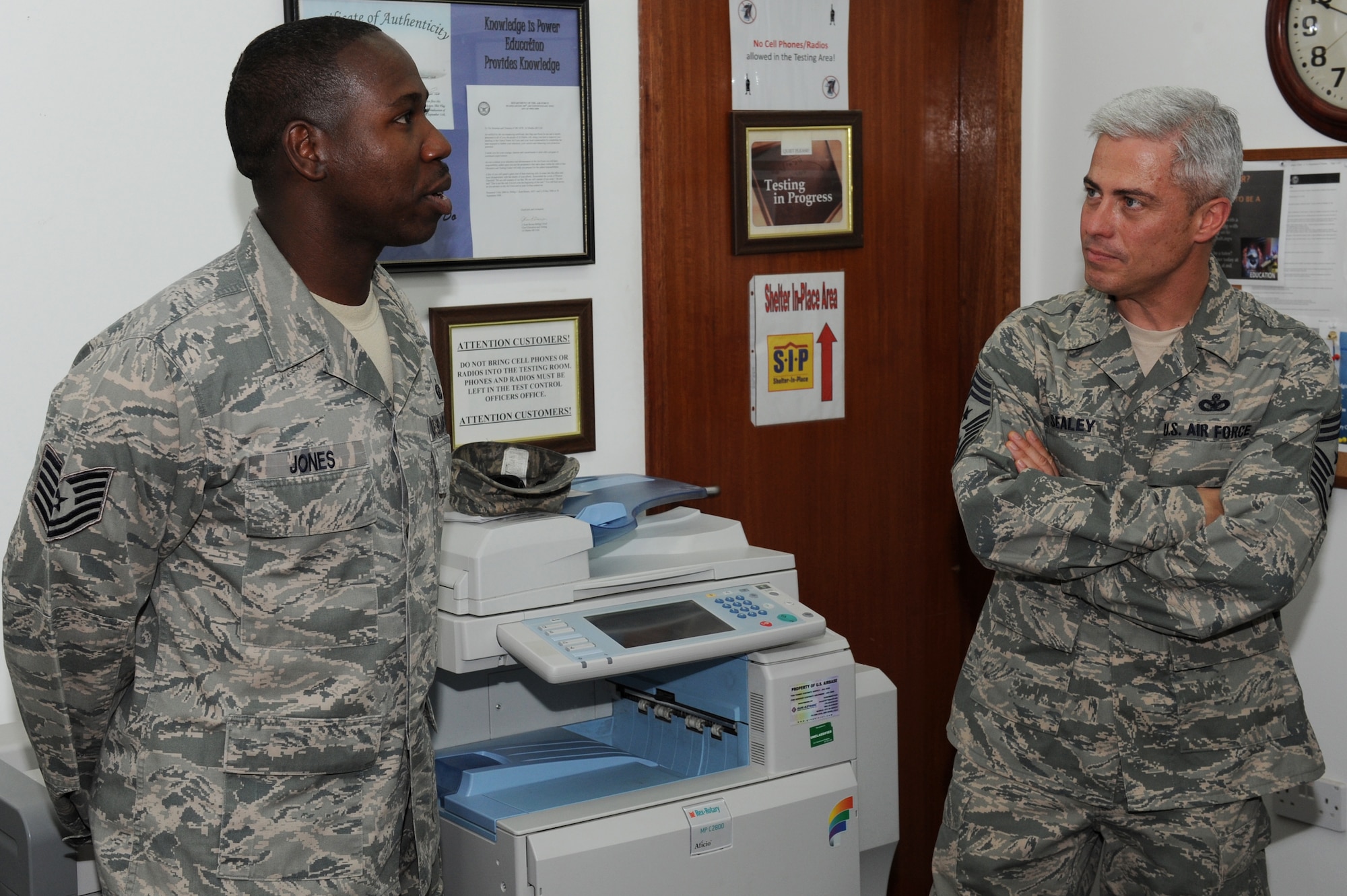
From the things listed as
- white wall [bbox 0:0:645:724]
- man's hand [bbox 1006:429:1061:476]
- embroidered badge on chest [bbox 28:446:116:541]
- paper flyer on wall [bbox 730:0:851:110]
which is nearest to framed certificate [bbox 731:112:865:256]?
paper flyer on wall [bbox 730:0:851:110]

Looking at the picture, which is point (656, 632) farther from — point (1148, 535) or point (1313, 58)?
point (1313, 58)

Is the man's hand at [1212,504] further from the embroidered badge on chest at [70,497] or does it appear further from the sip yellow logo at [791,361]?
the embroidered badge on chest at [70,497]

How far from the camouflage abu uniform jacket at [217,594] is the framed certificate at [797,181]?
4.35 feet

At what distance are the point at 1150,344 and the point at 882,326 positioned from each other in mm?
968

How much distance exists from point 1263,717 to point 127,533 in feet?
5.36

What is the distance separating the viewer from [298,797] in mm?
1491

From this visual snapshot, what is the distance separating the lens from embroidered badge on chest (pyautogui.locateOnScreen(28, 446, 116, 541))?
1.38m

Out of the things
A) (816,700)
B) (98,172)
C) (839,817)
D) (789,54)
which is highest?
(789,54)

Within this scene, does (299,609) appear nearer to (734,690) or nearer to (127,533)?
(127,533)

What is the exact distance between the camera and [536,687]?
2.31 metres

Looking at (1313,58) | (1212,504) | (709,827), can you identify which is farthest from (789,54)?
(709,827)

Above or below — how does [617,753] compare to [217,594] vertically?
below

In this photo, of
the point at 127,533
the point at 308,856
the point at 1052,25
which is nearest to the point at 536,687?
the point at 308,856

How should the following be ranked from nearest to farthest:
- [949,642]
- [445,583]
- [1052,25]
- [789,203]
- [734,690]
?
[445,583], [734,690], [789,203], [1052,25], [949,642]
